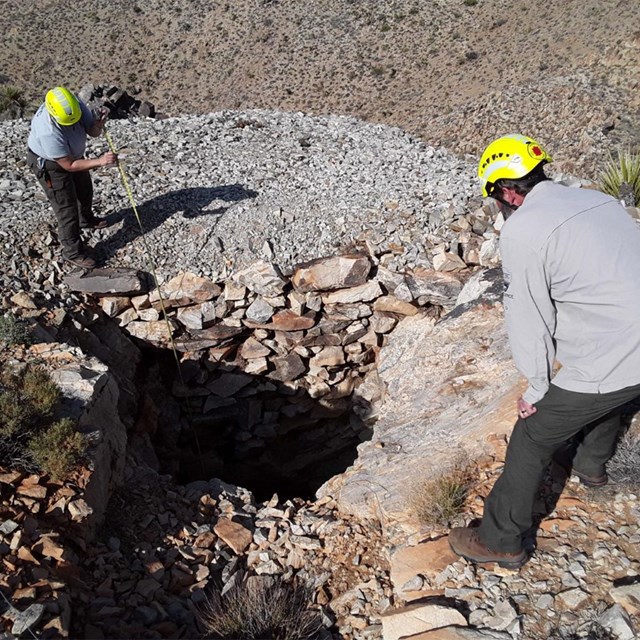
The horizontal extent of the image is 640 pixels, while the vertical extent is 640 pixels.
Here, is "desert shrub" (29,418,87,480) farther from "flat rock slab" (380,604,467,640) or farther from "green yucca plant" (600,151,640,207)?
"green yucca plant" (600,151,640,207)

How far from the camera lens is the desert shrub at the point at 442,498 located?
3.80 m

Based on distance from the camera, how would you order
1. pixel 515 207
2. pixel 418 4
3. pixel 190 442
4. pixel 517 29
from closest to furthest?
1. pixel 515 207
2. pixel 190 442
3. pixel 517 29
4. pixel 418 4

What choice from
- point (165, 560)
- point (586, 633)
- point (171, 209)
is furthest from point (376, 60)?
A: point (586, 633)

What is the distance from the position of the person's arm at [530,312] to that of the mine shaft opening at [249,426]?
177 inches

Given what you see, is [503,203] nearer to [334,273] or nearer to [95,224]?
[334,273]

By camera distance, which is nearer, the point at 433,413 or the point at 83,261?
the point at 433,413

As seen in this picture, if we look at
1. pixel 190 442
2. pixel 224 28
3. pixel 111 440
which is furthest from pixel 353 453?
pixel 224 28

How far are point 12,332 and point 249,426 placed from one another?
329 centimetres

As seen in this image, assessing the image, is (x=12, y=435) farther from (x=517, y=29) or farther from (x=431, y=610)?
(x=517, y=29)

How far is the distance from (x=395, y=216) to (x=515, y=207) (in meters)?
4.37

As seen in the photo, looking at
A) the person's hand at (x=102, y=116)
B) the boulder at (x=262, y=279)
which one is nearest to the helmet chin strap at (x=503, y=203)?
the boulder at (x=262, y=279)

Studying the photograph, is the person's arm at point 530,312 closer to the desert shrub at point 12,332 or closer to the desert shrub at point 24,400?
the desert shrub at point 24,400

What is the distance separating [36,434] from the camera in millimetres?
4109

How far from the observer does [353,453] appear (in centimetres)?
789
